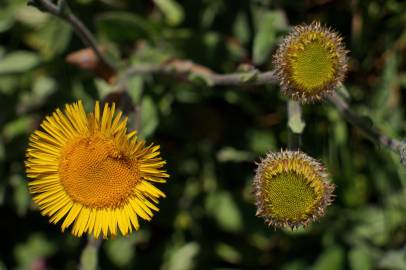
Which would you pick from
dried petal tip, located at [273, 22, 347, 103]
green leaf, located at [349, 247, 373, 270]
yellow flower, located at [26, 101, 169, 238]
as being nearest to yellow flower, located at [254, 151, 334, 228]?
dried petal tip, located at [273, 22, 347, 103]

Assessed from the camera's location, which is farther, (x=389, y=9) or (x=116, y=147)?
(x=389, y=9)

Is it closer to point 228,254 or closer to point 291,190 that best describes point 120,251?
point 228,254

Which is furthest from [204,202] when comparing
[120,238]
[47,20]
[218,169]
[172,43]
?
[47,20]

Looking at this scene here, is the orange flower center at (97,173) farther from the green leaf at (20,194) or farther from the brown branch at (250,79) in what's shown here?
the green leaf at (20,194)

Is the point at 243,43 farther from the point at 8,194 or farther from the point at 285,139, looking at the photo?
the point at 8,194

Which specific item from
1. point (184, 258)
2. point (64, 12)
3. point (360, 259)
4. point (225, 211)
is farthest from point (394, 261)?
point (64, 12)

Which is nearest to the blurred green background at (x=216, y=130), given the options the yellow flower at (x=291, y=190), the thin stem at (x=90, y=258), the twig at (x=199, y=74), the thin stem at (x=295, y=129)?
the twig at (x=199, y=74)

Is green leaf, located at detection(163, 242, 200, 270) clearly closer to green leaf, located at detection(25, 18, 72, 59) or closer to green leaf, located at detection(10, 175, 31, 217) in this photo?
green leaf, located at detection(10, 175, 31, 217)
